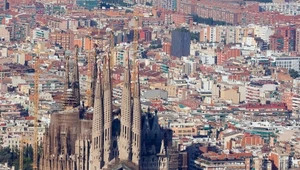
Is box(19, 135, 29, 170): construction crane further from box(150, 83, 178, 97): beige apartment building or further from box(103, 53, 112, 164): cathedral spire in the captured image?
box(150, 83, 178, 97): beige apartment building

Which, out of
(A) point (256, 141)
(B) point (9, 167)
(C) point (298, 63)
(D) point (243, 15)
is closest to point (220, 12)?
(D) point (243, 15)

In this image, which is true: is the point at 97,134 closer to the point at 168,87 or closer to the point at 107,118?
the point at 107,118

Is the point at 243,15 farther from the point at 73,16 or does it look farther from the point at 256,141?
the point at 256,141

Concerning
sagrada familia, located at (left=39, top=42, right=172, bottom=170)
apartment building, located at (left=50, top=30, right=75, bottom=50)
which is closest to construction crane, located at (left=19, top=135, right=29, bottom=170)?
sagrada familia, located at (left=39, top=42, right=172, bottom=170)

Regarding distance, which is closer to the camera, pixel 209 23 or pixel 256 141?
pixel 256 141

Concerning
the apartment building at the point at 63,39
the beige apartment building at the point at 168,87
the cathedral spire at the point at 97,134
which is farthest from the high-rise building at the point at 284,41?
the cathedral spire at the point at 97,134

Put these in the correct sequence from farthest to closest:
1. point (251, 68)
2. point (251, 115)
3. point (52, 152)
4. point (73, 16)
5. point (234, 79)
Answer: point (73, 16) → point (251, 68) → point (234, 79) → point (251, 115) → point (52, 152)

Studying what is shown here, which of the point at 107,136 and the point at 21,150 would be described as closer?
the point at 107,136

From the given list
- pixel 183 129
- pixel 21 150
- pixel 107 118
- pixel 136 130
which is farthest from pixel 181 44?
pixel 107 118
